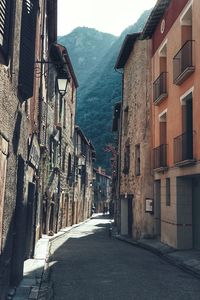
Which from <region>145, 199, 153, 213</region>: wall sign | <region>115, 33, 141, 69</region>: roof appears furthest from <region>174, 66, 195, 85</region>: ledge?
<region>115, 33, 141, 69</region>: roof

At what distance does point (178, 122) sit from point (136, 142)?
20.7 ft

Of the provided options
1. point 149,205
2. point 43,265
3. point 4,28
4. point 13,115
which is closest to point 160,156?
point 149,205

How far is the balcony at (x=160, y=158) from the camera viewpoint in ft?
56.3

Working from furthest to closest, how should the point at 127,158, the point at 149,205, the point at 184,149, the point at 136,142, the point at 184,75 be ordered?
the point at 127,158 < the point at 136,142 < the point at 149,205 < the point at 184,149 < the point at 184,75

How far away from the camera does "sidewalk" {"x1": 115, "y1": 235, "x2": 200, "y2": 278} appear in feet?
37.7

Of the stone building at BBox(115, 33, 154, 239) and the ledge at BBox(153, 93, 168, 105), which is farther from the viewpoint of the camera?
the stone building at BBox(115, 33, 154, 239)

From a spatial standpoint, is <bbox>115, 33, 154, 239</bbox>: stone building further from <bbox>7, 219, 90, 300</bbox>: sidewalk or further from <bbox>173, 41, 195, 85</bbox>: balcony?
<bbox>7, 219, 90, 300</bbox>: sidewalk

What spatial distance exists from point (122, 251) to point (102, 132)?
2489 inches

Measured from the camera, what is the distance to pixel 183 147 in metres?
14.3

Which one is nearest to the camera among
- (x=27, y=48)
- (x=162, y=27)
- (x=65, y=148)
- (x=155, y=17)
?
(x=27, y=48)

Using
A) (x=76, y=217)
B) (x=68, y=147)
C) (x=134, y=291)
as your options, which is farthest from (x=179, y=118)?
(x=76, y=217)

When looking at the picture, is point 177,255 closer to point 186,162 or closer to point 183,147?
point 186,162

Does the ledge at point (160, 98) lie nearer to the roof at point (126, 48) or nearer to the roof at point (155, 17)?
the roof at point (155, 17)

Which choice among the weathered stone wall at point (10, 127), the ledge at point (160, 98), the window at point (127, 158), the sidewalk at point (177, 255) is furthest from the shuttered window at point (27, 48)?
the window at point (127, 158)
